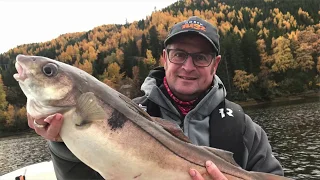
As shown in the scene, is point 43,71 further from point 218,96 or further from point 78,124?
point 218,96

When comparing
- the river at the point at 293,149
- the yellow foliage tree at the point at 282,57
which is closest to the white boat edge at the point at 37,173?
the river at the point at 293,149

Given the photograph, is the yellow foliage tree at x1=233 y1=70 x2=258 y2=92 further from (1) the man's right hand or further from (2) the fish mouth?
(2) the fish mouth

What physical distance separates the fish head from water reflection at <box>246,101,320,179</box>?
53.7ft

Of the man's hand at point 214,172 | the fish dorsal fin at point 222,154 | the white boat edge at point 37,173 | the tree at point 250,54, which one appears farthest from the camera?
the tree at point 250,54

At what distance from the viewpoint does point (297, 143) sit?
24547 millimetres

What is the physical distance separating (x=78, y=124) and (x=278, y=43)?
10070 cm

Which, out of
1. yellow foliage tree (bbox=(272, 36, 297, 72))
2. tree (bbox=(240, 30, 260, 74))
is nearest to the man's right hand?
tree (bbox=(240, 30, 260, 74))

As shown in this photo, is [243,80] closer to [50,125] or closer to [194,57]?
[194,57]

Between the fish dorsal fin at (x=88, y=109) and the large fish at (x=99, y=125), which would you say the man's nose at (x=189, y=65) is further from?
the fish dorsal fin at (x=88, y=109)

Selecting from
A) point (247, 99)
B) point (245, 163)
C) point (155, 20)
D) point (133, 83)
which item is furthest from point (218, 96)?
point (155, 20)

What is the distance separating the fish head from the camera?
2.89 metres

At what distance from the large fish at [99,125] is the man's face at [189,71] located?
152cm

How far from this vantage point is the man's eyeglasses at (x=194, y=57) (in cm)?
442

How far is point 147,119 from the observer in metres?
3.12
